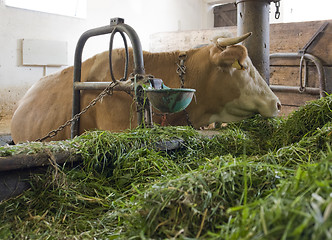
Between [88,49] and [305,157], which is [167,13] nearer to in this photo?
[88,49]

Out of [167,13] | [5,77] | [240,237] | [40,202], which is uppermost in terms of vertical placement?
[167,13]

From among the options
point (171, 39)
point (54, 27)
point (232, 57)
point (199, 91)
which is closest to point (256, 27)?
point (232, 57)

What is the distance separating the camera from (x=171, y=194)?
1.04 metres

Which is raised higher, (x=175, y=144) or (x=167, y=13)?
(x=167, y=13)

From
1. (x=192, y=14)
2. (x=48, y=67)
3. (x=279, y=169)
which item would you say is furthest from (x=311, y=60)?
(x=192, y=14)

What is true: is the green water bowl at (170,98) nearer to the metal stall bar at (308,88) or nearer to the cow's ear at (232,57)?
the cow's ear at (232,57)

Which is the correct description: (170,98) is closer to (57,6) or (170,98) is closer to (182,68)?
(182,68)

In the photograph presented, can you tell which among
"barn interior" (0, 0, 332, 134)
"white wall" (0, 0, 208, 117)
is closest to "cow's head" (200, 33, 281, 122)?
"barn interior" (0, 0, 332, 134)

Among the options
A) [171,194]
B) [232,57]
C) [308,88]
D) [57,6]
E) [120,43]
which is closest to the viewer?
[171,194]

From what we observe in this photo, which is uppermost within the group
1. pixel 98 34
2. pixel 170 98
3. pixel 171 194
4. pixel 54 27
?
pixel 54 27

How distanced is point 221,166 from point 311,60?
3.73 metres

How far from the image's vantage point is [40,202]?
4.53 ft

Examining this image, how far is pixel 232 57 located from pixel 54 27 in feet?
16.3

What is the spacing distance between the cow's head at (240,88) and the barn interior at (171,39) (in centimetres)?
22
